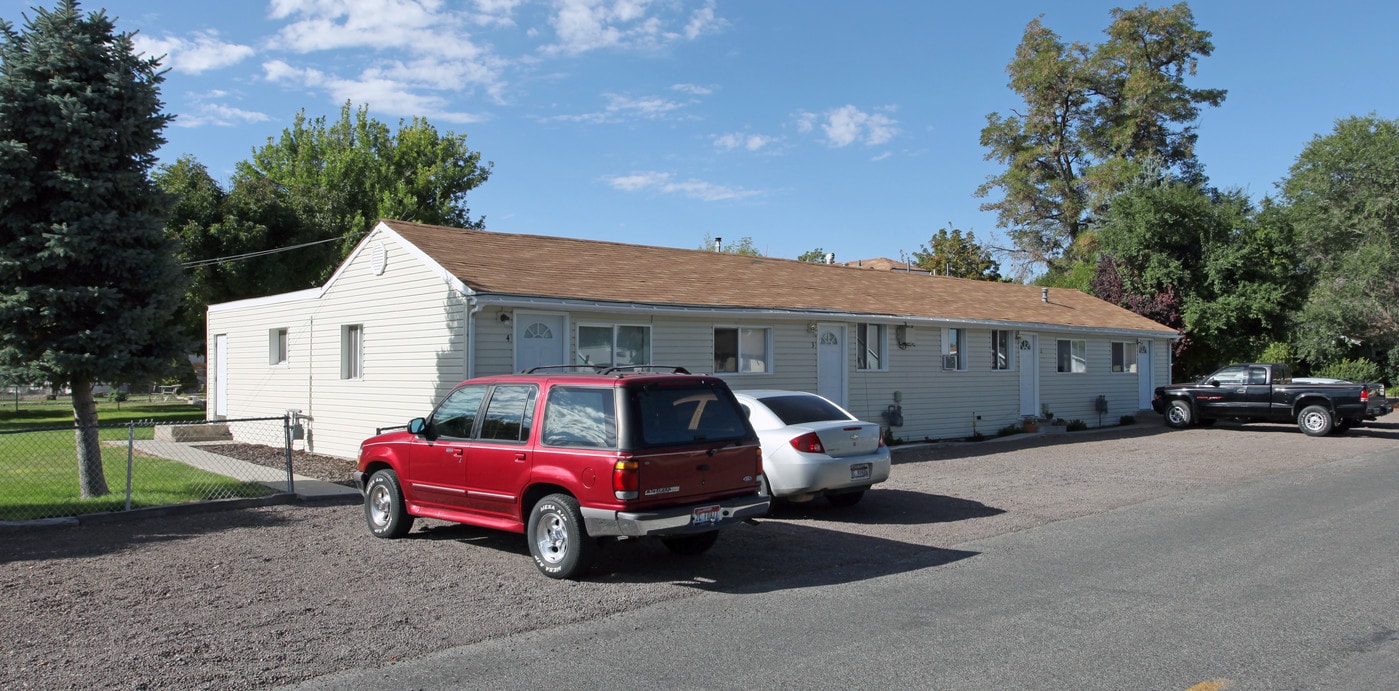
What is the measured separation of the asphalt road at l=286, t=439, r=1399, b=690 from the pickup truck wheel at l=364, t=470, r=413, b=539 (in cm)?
342

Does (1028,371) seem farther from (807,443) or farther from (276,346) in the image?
(276,346)

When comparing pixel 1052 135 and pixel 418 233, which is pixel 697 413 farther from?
pixel 1052 135

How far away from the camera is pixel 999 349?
73.5ft

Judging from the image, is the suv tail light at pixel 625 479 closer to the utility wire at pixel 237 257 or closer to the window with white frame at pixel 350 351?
the window with white frame at pixel 350 351

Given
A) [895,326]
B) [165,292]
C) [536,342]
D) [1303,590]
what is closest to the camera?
[1303,590]

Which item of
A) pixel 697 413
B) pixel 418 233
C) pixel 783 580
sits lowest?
pixel 783 580

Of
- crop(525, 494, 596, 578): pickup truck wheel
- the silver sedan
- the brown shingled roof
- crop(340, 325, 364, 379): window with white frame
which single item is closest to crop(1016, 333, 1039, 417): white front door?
the brown shingled roof

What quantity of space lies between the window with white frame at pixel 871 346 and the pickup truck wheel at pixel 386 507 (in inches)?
449

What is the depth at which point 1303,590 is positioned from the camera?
22.7 feet

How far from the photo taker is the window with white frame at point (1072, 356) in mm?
24266

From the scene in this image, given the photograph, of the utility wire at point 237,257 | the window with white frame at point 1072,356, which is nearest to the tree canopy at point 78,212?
the utility wire at point 237,257

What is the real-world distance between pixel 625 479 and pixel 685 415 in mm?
869

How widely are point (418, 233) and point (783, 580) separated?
34.0 feet

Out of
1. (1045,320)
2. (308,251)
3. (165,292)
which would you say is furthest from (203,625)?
(308,251)
